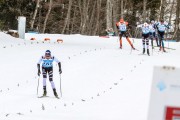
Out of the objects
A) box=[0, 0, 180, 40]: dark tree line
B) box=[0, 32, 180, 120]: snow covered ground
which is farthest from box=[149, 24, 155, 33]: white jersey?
box=[0, 0, 180, 40]: dark tree line

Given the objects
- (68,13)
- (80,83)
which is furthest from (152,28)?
(68,13)

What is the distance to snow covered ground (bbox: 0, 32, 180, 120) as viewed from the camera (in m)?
12.1

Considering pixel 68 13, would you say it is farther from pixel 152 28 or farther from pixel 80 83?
pixel 80 83

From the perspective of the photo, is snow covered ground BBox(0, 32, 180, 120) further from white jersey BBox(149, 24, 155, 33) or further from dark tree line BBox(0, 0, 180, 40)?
dark tree line BBox(0, 0, 180, 40)

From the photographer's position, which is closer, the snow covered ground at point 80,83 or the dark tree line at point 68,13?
the snow covered ground at point 80,83

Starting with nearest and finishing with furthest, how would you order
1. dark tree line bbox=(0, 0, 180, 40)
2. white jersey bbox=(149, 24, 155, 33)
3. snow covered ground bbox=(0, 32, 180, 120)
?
snow covered ground bbox=(0, 32, 180, 120) → white jersey bbox=(149, 24, 155, 33) → dark tree line bbox=(0, 0, 180, 40)

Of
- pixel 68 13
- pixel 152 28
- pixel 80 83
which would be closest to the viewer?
pixel 80 83

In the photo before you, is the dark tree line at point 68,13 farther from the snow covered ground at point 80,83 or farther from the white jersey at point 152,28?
the snow covered ground at point 80,83

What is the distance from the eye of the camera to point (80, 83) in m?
18.3

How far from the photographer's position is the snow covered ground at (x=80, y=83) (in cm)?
1215

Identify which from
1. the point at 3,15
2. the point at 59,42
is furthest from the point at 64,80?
the point at 3,15

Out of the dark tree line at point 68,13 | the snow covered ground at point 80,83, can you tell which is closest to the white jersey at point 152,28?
the snow covered ground at point 80,83

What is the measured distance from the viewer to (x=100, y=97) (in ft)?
49.3

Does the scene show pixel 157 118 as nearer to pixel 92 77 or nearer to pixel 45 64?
pixel 45 64
